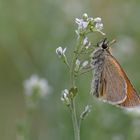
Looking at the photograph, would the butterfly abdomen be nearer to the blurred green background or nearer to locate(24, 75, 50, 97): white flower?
the blurred green background

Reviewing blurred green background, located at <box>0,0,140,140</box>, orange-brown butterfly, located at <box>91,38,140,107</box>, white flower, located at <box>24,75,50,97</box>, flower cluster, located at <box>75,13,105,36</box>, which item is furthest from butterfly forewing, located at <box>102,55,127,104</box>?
white flower, located at <box>24,75,50,97</box>

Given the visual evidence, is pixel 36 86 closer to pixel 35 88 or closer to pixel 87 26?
pixel 35 88

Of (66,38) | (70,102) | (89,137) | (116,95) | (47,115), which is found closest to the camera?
(70,102)

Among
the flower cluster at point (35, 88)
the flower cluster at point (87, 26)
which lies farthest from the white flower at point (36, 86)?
the flower cluster at point (87, 26)

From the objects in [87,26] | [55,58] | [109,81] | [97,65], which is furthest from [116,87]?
[55,58]

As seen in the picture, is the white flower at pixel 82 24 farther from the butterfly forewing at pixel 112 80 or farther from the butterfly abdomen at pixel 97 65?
the butterfly forewing at pixel 112 80

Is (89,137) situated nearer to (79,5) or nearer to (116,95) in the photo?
(116,95)

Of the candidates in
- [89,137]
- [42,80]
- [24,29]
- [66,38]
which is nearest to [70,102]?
[89,137]
